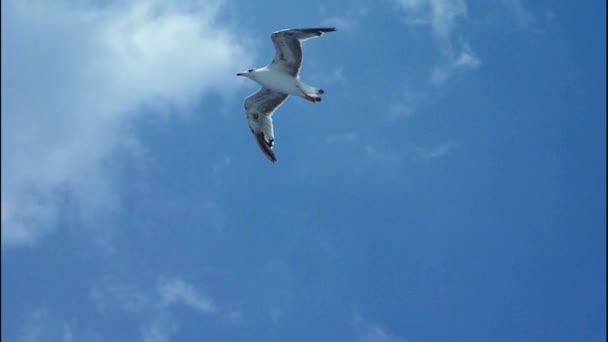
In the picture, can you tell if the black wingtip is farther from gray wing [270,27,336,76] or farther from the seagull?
gray wing [270,27,336,76]

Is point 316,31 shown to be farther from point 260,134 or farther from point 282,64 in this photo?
point 260,134

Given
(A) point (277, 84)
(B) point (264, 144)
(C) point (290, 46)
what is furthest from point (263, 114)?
(C) point (290, 46)

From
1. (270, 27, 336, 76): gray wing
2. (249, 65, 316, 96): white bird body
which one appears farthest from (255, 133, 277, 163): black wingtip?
(270, 27, 336, 76): gray wing

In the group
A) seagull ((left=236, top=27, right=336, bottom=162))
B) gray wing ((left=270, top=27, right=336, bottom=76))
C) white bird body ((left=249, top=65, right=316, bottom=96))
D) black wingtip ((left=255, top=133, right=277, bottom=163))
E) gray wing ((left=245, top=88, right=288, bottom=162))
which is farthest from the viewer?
black wingtip ((left=255, top=133, right=277, bottom=163))

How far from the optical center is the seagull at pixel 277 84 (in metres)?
27.5

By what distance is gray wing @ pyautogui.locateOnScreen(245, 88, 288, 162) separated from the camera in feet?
98.2

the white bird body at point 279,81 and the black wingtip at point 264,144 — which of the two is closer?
the white bird body at point 279,81

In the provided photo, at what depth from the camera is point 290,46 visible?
2769cm

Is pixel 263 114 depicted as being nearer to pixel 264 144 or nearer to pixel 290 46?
pixel 264 144

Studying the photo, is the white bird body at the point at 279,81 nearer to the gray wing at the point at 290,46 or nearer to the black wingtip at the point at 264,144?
the gray wing at the point at 290,46

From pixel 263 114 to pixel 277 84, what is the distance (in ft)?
6.51

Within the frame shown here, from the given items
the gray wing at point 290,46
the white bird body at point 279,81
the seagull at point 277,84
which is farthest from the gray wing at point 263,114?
the gray wing at point 290,46

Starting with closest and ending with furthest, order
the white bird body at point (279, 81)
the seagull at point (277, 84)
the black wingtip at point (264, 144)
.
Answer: the seagull at point (277, 84) → the white bird body at point (279, 81) → the black wingtip at point (264, 144)

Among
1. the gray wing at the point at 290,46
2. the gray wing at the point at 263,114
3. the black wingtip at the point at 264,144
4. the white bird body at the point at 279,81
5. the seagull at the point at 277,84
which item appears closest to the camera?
the gray wing at the point at 290,46
